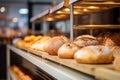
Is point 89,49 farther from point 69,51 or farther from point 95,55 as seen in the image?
point 69,51

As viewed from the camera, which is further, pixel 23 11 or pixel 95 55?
pixel 23 11

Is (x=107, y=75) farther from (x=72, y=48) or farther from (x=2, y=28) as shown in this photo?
(x=2, y=28)

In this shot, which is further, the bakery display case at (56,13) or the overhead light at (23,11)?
the overhead light at (23,11)

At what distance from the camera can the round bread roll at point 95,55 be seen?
127cm

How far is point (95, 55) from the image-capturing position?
127cm

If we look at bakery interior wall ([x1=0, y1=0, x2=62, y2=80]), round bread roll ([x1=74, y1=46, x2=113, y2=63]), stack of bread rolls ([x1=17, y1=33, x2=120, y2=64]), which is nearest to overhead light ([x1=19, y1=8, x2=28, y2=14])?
bakery interior wall ([x1=0, y1=0, x2=62, y2=80])

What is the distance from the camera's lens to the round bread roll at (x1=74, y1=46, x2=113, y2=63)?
1266 millimetres

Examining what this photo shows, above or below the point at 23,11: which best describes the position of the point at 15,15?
below

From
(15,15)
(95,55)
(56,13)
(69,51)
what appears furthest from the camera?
(15,15)

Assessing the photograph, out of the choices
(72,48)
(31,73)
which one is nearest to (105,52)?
(72,48)

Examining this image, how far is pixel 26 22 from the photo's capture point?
923 cm

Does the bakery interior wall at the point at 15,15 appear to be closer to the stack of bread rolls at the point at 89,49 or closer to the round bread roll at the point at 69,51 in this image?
the stack of bread rolls at the point at 89,49

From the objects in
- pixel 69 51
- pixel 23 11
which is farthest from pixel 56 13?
pixel 23 11

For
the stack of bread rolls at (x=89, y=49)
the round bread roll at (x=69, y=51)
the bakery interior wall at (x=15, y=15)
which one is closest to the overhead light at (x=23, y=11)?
the bakery interior wall at (x=15, y=15)
